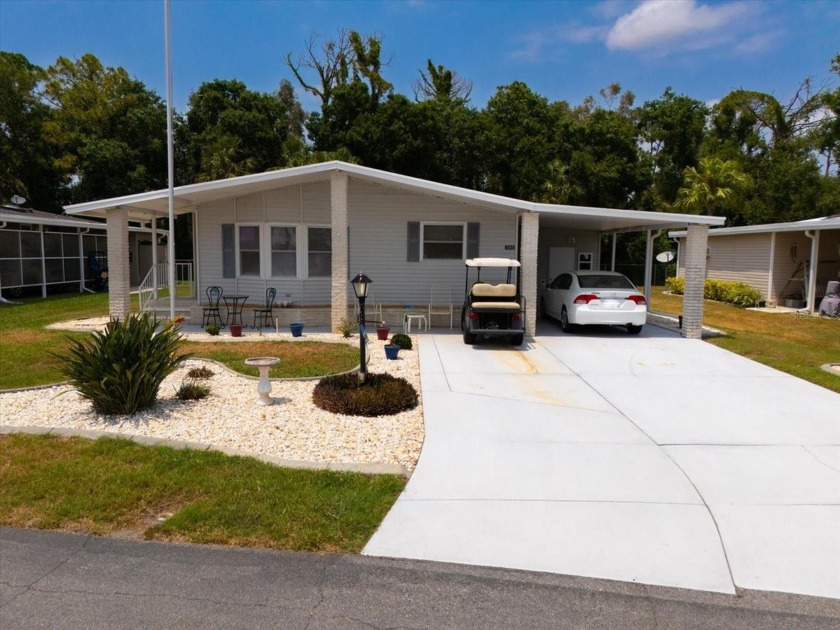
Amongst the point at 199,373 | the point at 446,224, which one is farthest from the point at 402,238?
the point at 199,373

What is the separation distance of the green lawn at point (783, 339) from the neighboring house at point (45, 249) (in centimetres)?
1573

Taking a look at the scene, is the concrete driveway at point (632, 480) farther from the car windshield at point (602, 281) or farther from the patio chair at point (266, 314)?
the patio chair at point (266, 314)

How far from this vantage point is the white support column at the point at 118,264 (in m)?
12.9

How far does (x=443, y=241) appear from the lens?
1477cm

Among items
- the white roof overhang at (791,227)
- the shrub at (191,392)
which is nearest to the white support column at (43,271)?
the shrub at (191,392)

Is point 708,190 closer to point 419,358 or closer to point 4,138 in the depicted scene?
point 419,358

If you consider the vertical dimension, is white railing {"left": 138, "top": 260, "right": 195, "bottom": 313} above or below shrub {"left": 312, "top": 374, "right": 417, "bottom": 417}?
above

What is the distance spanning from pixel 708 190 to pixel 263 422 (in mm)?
28351

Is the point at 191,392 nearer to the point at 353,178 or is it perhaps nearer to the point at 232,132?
the point at 353,178

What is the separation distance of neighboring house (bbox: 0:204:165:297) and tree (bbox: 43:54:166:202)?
15.5 ft

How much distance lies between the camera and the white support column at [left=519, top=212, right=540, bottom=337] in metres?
12.5

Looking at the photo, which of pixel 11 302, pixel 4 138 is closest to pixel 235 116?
pixel 4 138

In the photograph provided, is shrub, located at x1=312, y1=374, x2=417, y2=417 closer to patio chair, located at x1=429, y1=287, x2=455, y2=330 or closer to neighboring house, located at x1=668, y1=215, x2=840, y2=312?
patio chair, located at x1=429, y1=287, x2=455, y2=330

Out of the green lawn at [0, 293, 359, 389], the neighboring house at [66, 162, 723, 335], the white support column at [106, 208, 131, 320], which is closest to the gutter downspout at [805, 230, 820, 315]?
the neighboring house at [66, 162, 723, 335]
